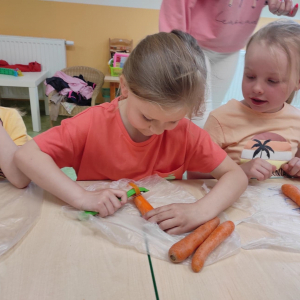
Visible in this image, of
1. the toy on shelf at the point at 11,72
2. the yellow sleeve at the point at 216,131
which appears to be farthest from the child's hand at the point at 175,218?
the toy on shelf at the point at 11,72

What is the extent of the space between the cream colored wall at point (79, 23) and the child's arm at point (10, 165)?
3020 millimetres

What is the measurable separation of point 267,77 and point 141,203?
0.62 meters

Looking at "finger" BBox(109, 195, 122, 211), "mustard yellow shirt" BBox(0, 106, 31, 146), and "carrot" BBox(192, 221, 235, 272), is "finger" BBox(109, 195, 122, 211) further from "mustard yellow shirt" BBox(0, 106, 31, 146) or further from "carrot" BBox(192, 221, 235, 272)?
"mustard yellow shirt" BBox(0, 106, 31, 146)

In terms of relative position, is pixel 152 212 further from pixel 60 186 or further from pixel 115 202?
pixel 60 186

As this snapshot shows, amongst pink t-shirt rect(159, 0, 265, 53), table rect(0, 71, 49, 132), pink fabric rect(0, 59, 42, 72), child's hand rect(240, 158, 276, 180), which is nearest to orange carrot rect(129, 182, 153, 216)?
child's hand rect(240, 158, 276, 180)

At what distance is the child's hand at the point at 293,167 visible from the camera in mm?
909

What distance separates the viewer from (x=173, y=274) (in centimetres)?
47

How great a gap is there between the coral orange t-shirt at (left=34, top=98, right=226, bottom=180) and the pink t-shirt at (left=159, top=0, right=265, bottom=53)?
1.88 feet

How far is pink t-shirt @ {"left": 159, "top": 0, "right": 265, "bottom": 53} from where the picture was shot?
1156mm

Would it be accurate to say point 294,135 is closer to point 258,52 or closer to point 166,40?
point 258,52

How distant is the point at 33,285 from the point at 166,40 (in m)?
0.54

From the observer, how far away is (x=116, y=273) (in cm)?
46

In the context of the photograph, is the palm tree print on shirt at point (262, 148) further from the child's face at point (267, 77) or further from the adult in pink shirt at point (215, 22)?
the adult in pink shirt at point (215, 22)

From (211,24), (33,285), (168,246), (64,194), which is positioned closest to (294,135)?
(211,24)
